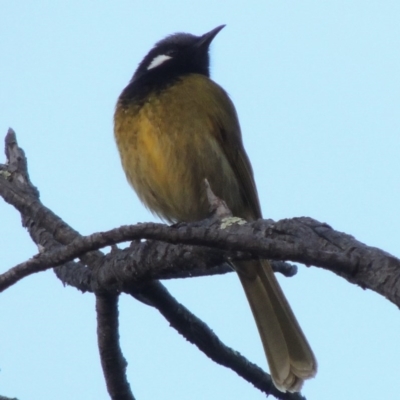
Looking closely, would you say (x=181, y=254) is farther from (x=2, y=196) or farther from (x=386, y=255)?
(x=2, y=196)

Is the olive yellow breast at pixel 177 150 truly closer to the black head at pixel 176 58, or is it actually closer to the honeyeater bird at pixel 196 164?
the honeyeater bird at pixel 196 164

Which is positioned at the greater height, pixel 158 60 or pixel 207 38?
pixel 207 38

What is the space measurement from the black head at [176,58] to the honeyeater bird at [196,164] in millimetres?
218

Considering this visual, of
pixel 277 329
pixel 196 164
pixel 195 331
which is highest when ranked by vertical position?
pixel 196 164

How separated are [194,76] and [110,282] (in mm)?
2297

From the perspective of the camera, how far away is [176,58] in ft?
20.4

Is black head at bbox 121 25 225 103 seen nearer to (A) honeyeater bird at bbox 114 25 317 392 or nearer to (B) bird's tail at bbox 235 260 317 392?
(A) honeyeater bird at bbox 114 25 317 392

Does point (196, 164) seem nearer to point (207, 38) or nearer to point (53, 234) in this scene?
point (53, 234)

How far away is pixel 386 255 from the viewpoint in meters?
2.36

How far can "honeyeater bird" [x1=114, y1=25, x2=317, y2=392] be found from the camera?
496cm

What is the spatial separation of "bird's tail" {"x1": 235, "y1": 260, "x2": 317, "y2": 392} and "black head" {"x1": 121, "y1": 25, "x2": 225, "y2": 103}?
61.1 inches

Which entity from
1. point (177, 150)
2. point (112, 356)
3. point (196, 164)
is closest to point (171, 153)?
point (177, 150)

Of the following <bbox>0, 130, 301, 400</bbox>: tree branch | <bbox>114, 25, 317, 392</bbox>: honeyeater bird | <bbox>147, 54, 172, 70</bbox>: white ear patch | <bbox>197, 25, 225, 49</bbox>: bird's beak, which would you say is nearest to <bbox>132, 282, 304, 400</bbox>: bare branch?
<bbox>0, 130, 301, 400</bbox>: tree branch

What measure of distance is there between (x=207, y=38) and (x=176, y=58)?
357mm
